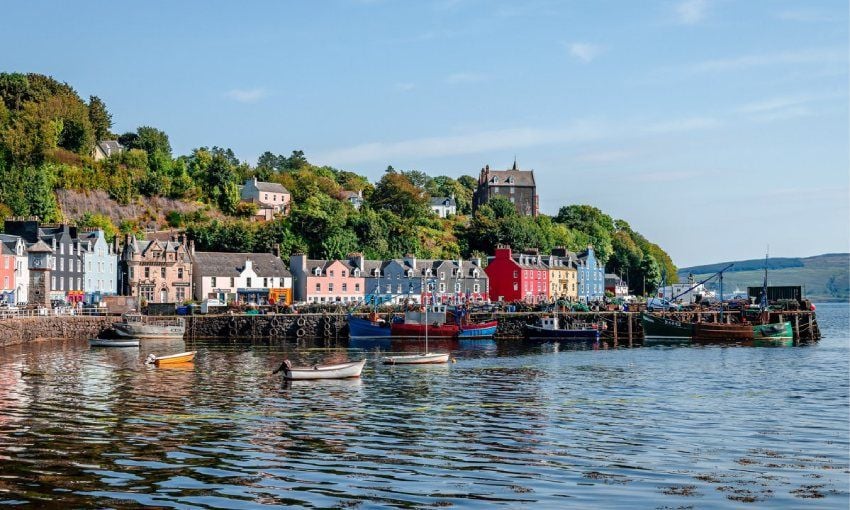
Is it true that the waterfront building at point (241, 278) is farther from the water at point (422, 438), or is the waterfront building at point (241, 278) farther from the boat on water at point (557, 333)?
the water at point (422, 438)

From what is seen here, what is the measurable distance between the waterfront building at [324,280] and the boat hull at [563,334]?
122 feet

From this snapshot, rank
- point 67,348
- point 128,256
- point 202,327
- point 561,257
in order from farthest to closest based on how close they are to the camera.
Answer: point 561,257 < point 128,256 < point 202,327 < point 67,348

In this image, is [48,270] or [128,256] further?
[128,256]

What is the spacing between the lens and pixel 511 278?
150 m

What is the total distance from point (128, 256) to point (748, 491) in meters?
101

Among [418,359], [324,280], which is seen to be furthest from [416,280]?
[418,359]

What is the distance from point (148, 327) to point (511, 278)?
72.0m

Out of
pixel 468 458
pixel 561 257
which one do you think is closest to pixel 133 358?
pixel 468 458

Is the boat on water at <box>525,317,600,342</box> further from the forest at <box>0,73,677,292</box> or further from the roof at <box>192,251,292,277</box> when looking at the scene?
the forest at <box>0,73,677,292</box>

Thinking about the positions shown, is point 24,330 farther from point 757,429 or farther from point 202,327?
point 757,429

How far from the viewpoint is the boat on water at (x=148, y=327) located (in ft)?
283

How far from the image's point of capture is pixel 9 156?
12325 centimetres

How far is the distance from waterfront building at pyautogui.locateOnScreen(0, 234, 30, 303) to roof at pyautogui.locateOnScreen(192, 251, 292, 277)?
2574 cm

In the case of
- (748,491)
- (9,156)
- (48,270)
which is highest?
(9,156)
